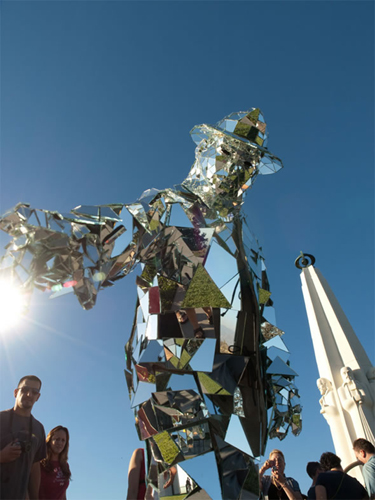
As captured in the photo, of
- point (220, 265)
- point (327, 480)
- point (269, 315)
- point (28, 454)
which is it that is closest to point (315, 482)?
point (327, 480)

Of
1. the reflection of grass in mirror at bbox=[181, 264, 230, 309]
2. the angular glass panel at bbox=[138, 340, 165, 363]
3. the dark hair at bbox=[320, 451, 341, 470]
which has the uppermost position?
the reflection of grass in mirror at bbox=[181, 264, 230, 309]

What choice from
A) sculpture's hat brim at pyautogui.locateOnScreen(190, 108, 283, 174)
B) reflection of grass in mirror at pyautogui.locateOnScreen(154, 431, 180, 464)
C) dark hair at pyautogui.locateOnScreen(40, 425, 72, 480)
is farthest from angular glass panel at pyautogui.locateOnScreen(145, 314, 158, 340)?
sculpture's hat brim at pyautogui.locateOnScreen(190, 108, 283, 174)

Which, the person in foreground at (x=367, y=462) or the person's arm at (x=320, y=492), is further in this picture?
the person in foreground at (x=367, y=462)

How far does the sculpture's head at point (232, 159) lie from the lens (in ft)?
7.06

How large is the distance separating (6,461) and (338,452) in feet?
17.7

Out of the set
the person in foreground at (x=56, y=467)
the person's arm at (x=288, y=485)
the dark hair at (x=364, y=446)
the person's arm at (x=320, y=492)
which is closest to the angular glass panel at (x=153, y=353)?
the person in foreground at (x=56, y=467)

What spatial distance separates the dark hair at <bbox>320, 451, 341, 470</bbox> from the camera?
110 inches

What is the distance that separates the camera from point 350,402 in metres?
5.34

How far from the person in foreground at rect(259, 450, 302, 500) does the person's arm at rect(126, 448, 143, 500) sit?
1432 mm

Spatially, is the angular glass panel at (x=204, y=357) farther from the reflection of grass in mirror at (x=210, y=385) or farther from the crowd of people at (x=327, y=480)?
the crowd of people at (x=327, y=480)

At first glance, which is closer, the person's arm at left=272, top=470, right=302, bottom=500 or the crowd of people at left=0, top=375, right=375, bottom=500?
the crowd of people at left=0, top=375, right=375, bottom=500

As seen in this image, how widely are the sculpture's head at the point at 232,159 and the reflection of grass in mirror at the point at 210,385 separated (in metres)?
1.00

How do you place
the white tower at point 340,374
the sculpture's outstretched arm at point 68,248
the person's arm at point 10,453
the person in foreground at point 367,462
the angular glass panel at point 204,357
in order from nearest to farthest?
1. the sculpture's outstretched arm at point 68,248
2. the person's arm at point 10,453
3. the angular glass panel at point 204,357
4. the person in foreground at point 367,462
5. the white tower at point 340,374

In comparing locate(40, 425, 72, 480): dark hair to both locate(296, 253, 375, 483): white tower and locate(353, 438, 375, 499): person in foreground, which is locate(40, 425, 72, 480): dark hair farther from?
locate(296, 253, 375, 483): white tower
